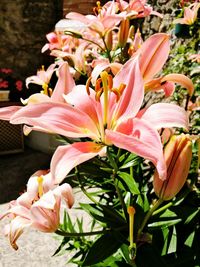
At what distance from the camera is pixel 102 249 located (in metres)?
0.65

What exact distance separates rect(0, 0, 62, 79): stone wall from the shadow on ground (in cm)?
93

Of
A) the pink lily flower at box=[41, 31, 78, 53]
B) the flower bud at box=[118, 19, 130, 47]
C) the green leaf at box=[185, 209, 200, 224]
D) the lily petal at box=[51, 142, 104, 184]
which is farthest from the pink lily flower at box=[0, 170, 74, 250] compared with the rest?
the pink lily flower at box=[41, 31, 78, 53]

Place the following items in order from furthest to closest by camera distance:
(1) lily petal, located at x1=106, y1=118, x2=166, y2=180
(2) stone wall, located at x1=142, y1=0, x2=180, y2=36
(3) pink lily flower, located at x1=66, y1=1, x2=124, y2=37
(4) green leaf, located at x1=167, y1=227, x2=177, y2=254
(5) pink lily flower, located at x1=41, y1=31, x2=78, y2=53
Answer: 1. (2) stone wall, located at x1=142, y1=0, x2=180, y2=36
2. (5) pink lily flower, located at x1=41, y1=31, x2=78, y2=53
3. (3) pink lily flower, located at x1=66, y1=1, x2=124, y2=37
4. (4) green leaf, located at x1=167, y1=227, x2=177, y2=254
5. (1) lily petal, located at x1=106, y1=118, x2=166, y2=180

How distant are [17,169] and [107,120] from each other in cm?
260

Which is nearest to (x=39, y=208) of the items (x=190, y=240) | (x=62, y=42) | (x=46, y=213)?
(x=46, y=213)

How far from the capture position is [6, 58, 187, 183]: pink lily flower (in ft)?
1.50

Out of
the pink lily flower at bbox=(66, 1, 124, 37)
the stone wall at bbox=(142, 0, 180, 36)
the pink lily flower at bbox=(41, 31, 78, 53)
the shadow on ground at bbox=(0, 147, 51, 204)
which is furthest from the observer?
the shadow on ground at bbox=(0, 147, 51, 204)

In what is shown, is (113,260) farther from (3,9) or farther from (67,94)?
(3,9)

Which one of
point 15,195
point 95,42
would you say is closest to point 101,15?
point 95,42

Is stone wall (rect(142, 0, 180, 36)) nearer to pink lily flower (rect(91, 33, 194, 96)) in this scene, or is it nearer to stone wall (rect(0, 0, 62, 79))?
stone wall (rect(0, 0, 62, 79))

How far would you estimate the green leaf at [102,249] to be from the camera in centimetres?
64

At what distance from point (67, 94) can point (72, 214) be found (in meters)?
1.78

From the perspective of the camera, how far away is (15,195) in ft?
8.37

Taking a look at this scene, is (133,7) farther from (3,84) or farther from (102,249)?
(3,84)
